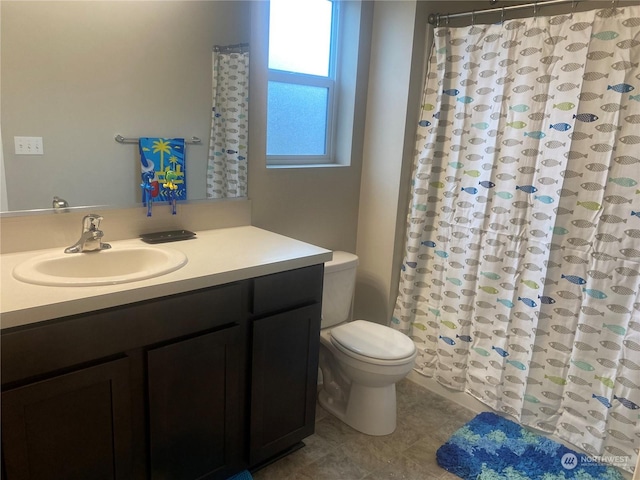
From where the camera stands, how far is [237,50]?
6.68 feet

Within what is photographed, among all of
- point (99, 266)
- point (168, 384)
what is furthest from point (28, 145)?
point (168, 384)

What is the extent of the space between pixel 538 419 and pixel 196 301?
68.3 inches

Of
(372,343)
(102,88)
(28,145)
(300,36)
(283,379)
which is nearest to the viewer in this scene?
(28,145)

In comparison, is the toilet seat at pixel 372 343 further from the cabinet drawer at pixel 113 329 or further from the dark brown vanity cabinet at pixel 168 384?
the cabinet drawer at pixel 113 329

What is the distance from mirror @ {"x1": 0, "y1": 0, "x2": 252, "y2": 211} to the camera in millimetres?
1569

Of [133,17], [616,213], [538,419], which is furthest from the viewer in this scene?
[538,419]

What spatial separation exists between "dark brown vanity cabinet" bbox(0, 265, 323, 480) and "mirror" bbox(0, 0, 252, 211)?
621mm

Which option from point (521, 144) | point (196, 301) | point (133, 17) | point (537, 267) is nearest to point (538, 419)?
point (537, 267)

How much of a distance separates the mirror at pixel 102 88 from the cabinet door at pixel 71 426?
699mm

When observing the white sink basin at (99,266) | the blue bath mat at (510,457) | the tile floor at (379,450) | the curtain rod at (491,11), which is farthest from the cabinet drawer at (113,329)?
the curtain rod at (491,11)

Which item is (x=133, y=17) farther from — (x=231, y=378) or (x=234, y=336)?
(x=231, y=378)

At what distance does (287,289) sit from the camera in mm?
1775

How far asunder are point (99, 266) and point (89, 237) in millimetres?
111

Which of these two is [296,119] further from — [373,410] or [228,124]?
[373,410]
